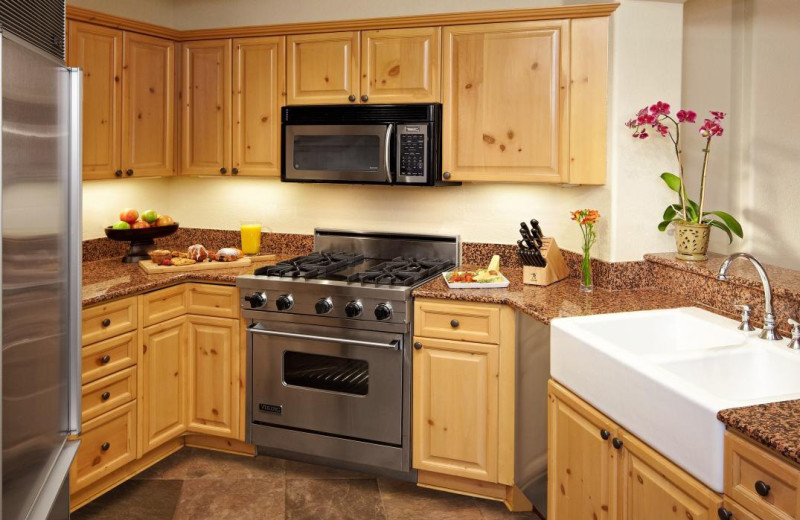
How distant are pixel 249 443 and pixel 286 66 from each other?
1.92m

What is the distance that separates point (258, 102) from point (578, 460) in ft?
8.13

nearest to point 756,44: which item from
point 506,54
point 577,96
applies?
point 577,96

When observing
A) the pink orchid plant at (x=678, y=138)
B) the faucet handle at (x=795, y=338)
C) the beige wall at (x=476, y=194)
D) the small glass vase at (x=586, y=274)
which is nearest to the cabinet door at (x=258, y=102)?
the beige wall at (x=476, y=194)

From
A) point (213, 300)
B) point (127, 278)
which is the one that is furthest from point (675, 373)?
point (127, 278)

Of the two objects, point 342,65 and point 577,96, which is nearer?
point 577,96

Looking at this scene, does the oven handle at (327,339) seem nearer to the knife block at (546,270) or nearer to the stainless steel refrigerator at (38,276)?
the knife block at (546,270)

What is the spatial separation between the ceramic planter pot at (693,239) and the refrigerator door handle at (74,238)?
230cm

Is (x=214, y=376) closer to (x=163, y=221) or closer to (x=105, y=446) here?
(x=105, y=446)

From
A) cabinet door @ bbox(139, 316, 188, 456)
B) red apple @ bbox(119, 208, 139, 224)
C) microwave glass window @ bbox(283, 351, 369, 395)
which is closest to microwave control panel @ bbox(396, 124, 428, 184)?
microwave glass window @ bbox(283, 351, 369, 395)

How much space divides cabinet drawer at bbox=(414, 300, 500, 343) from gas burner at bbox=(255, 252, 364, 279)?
0.58m

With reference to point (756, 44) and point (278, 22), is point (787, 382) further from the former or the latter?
point (278, 22)

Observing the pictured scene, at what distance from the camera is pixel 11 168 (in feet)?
4.11

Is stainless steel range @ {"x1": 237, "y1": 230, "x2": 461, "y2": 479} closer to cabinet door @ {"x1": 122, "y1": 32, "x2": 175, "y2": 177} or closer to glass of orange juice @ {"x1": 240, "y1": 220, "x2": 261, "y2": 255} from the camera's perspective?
glass of orange juice @ {"x1": 240, "y1": 220, "x2": 261, "y2": 255}

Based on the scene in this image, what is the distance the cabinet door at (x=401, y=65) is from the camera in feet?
Result: 11.1
